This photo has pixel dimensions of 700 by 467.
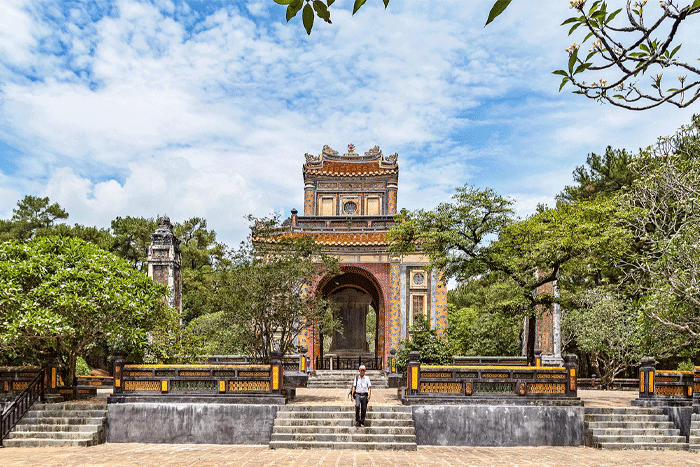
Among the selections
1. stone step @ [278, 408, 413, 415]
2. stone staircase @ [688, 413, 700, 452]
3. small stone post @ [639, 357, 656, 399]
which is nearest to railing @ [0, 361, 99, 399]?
stone step @ [278, 408, 413, 415]

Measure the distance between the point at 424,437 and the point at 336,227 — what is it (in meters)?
13.6

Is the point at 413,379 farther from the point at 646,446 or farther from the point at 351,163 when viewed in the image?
the point at 351,163

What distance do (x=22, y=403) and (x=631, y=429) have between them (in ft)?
42.9

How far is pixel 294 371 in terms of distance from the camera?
20.7m

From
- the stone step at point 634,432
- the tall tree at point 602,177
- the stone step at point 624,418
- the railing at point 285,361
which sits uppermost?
the tall tree at point 602,177

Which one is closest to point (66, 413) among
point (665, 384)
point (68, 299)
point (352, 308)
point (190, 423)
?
point (68, 299)

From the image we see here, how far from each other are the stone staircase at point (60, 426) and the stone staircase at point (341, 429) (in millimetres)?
3842

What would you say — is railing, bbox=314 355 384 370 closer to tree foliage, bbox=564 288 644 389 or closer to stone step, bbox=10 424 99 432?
tree foliage, bbox=564 288 644 389

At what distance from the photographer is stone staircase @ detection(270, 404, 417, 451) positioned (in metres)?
11.6

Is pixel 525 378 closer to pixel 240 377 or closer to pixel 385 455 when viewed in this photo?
pixel 385 455

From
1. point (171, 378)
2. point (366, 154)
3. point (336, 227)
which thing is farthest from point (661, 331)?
point (366, 154)

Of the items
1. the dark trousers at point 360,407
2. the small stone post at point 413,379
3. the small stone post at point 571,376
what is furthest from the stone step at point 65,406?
the small stone post at point 571,376

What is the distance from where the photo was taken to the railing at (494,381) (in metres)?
13.0

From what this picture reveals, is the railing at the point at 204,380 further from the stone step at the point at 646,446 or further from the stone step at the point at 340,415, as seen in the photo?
the stone step at the point at 646,446
